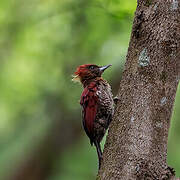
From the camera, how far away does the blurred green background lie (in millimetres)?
6414

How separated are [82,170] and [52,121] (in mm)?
1026

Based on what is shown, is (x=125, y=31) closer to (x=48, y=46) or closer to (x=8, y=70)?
(x=48, y=46)

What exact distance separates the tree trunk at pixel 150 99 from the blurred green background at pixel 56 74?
10.3ft

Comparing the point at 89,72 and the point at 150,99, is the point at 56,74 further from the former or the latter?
the point at 150,99

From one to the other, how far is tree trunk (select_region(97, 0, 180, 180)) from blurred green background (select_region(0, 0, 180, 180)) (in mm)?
3153

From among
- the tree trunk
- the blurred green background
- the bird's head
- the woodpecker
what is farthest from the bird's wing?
the blurred green background

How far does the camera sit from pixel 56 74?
25.1 feet

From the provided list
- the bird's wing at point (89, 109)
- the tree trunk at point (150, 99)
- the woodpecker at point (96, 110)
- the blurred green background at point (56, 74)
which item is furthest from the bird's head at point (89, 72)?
the tree trunk at point (150, 99)

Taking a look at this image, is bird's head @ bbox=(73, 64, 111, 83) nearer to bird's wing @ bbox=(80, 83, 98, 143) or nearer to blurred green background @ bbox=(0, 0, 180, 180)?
bird's wing @ bbox=(80, 83, 98, 143)

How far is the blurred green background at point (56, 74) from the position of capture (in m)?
6.41

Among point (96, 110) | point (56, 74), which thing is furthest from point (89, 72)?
point (56, 74)

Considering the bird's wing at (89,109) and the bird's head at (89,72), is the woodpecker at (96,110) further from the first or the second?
the bird's head at (89,72)

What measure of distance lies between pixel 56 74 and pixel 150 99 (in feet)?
17.2

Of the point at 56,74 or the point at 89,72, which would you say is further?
the point at 56,74
